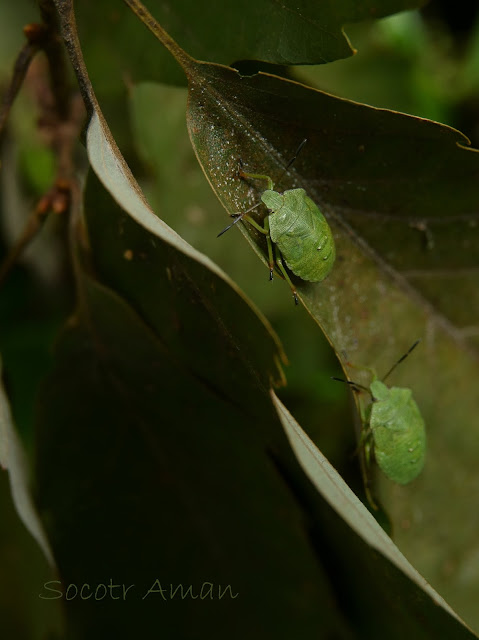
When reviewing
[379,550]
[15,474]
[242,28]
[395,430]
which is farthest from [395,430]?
[242,28]

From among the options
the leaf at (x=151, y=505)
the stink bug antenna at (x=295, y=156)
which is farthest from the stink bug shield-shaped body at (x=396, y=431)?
the stink bug antenna at (x=295, y=156)

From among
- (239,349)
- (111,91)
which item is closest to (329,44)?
(239,349)

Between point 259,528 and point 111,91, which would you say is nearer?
point 259,528

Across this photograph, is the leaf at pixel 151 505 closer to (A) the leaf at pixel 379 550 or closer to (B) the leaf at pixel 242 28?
(A) the leaf at pixel 379 550

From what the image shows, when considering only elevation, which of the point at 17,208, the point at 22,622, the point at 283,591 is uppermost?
the point at 283,591

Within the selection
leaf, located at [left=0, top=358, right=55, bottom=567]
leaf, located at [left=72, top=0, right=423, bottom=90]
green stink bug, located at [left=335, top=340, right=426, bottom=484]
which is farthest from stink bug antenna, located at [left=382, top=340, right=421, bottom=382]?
leaf, located at [left=0, top=358, right=55, bottom=567]

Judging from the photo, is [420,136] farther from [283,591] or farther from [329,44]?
[283,591]

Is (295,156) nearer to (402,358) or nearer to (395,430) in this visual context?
(402,358)

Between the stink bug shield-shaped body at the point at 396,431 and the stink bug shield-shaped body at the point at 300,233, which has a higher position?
the stink bug shield-shaped body at the point at 300,233

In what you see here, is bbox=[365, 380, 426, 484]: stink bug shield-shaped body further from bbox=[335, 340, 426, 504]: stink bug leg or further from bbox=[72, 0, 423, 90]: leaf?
bbox=[72, 0, 423, 90]: leaf
